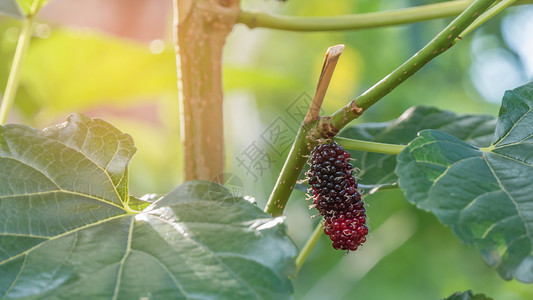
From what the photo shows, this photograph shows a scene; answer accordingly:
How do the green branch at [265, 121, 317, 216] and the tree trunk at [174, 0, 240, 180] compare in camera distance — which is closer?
the green branch at [265, 121, 317, 216]

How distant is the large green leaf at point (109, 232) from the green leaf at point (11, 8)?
36 centimetres

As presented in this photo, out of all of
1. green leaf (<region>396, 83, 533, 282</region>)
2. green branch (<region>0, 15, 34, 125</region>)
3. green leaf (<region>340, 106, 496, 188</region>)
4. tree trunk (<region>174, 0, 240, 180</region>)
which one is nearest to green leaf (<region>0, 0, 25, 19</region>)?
green branch (<region>0, 15, 34, 125</region>)

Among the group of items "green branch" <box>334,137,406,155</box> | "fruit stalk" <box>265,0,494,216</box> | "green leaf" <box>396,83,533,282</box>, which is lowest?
"green leaf" <box>396,83,533,282</box>

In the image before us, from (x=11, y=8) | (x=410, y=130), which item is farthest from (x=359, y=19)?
(x=11, y=8)

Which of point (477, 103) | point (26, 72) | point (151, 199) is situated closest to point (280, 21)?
point (151, 199)

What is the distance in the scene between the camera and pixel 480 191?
423 millimetres

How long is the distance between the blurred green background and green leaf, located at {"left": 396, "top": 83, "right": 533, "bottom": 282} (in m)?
0.55

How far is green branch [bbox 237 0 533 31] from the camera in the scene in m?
0.62

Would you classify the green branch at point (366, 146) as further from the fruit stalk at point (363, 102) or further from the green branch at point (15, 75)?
the green branch at point (15, 75)

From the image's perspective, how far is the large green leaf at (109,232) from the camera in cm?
39

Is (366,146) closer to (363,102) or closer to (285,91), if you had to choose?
(363,102)

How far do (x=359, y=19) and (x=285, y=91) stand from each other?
1358 millimetres

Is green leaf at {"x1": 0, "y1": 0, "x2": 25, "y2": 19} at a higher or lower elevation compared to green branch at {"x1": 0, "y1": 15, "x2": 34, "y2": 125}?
higher

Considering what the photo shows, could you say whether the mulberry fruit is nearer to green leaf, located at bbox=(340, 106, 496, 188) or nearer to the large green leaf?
the large green leaf
